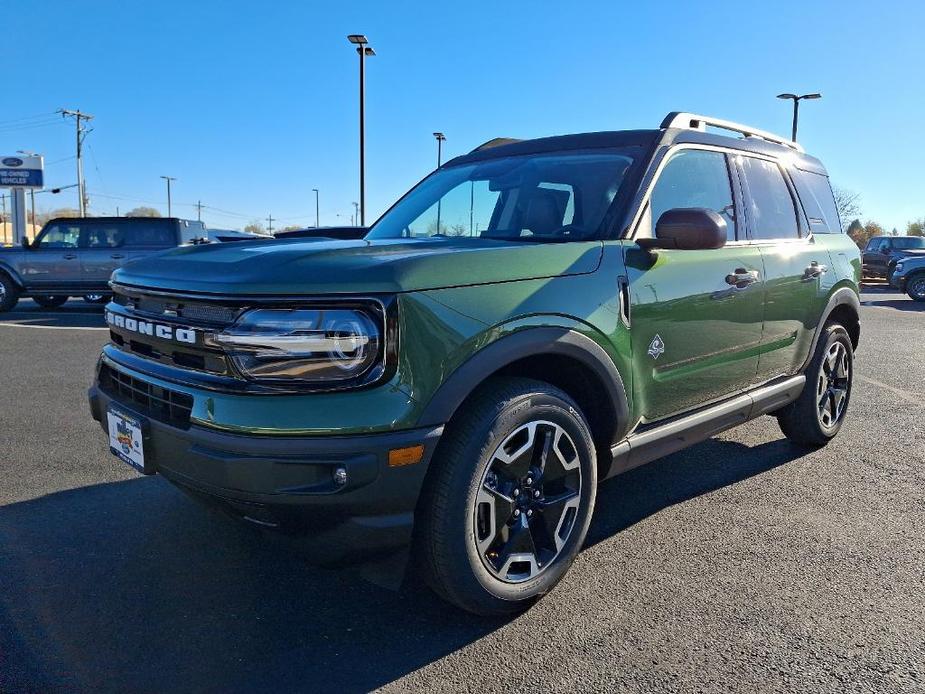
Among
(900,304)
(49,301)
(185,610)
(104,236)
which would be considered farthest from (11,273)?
(900,304)

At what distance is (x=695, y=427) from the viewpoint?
3.38m

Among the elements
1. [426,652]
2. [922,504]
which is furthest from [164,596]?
[922,504]

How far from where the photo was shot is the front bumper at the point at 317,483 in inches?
84.6

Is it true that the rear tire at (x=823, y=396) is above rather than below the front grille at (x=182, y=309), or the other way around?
below

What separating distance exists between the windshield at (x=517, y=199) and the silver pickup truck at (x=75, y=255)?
12.1 metres

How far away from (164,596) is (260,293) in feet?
4.48

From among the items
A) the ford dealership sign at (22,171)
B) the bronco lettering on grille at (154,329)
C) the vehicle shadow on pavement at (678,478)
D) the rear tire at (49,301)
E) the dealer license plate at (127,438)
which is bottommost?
the vehicle shadow on pavement at (678,478)

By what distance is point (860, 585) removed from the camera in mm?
2898

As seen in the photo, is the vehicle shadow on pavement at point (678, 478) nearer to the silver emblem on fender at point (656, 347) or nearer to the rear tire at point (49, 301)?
the silver emblem on fender at point (656, 347)

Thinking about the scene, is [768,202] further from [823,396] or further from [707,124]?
[823,396]

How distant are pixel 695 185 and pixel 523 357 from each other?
163 centimetres

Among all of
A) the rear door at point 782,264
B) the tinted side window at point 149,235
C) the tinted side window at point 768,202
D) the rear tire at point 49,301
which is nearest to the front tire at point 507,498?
the rear door at point 782,264

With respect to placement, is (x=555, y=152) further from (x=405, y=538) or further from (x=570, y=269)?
(x=405, y=538)

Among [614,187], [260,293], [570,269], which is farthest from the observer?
[614,187]
